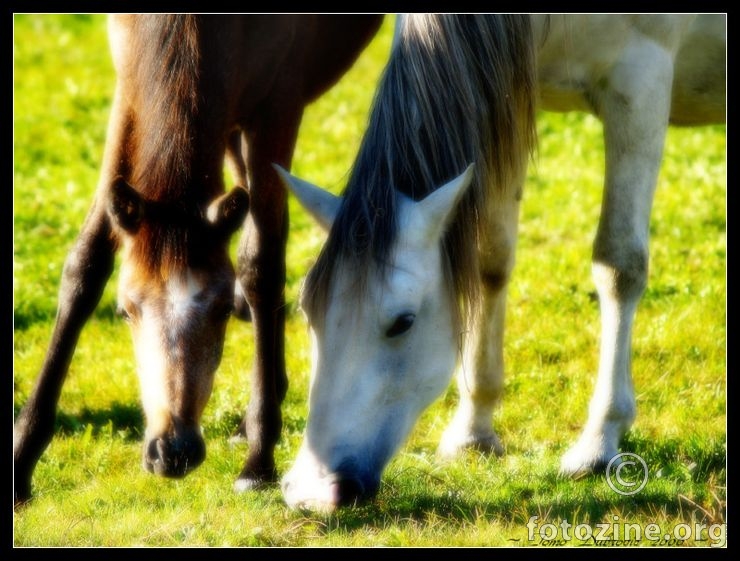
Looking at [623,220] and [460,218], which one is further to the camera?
[623,220]

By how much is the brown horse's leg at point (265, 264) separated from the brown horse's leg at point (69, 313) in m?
0.55

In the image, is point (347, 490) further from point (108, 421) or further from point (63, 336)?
point (108, 421)

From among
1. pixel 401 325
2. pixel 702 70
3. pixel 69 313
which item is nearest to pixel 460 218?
pixel 401 325

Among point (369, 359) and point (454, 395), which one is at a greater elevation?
point (369, 359)

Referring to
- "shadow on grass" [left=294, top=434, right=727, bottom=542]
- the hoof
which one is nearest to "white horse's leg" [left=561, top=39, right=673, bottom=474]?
the hoof

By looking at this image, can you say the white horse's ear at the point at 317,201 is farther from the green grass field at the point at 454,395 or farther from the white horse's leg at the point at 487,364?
the white horse's leg at the point at 487,364

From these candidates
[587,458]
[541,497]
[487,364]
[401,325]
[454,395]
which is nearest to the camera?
[401,325]

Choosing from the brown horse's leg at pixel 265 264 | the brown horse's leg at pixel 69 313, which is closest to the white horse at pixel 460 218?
the brown horse's leg at pixel 265 264

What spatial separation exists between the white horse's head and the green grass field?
37 centimetres

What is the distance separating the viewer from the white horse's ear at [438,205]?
3607 mm

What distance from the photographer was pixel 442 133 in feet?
12.5

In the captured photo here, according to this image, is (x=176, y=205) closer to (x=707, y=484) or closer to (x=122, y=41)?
(x=122, y=41)

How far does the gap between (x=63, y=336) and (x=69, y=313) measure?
9cm
